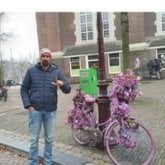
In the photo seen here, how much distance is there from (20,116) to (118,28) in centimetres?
2100

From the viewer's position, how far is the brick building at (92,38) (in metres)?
28.0

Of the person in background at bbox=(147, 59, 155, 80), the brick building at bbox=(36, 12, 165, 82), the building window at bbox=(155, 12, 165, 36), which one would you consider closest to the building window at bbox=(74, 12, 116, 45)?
the brick building at bbox=(36, 12, 165, 82)

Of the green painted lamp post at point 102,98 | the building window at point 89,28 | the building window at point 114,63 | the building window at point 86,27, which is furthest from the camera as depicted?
the building window at point 86,27

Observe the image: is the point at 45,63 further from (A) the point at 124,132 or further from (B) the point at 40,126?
(A) the point at 124,132

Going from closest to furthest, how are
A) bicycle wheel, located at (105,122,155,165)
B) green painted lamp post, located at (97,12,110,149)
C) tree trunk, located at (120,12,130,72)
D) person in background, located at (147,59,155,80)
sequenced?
bicycle wheel, located at (105,122,155,165) → green painted lamp post, located at (97,12,110,149) → tree trunk, located at (120,12,130,72) → person in background, located at (147,59,155,80)

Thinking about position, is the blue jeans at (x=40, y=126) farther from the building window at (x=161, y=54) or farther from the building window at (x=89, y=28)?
the building window at (x=89, y=28)

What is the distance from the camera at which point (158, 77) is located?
23.2 metres

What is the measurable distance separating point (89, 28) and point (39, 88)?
2648cm

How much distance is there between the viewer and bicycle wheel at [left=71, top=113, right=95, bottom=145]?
5.39m

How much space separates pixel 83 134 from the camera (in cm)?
576

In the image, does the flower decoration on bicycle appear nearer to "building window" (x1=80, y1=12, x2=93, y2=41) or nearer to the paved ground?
the paved ground

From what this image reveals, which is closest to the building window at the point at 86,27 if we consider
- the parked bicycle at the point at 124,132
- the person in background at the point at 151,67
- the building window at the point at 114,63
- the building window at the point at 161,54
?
the building window at the point at 114,63

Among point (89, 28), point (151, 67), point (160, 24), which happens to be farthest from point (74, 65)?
point (151, 67)
